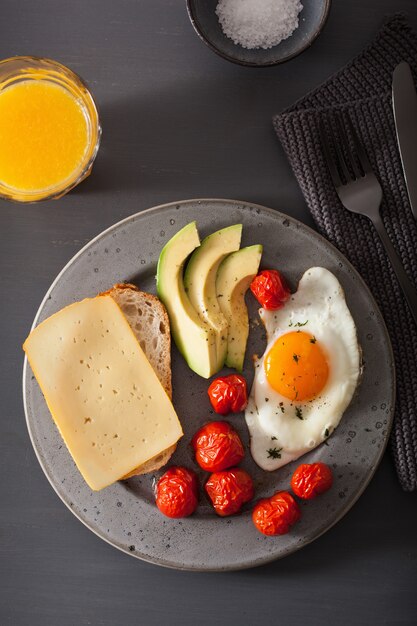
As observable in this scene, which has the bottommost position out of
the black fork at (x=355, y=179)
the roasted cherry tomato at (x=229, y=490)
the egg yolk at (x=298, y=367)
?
the roasted cherry tomato at (x=229, y=490)

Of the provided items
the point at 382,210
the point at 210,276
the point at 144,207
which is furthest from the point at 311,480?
the point at 144,207

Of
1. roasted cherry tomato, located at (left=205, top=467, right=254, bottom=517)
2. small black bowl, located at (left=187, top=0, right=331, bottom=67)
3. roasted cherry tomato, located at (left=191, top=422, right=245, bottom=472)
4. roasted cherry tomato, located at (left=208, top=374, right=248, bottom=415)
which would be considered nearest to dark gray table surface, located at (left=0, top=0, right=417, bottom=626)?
small black bowl, located at (left=187, top=0, right=331, bottom=67)

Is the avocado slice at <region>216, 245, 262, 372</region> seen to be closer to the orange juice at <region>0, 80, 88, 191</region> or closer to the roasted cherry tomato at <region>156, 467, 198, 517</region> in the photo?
the roasted cherry tomato at <region>156, 467, 198, 517</region>

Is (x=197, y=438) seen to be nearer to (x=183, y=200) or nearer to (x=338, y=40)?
(x=183, y=200)

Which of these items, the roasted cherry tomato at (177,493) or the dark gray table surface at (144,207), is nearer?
the roasted cherry tomato at (177,493)

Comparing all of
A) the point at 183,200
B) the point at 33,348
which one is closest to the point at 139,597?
the point at 33,348

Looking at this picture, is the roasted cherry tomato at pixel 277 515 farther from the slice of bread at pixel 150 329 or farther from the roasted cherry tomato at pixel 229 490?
the slice of bread at pixel 150 329

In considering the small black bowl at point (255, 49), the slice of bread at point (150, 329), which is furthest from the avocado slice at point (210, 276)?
the small black bowl at point (255, 49)
